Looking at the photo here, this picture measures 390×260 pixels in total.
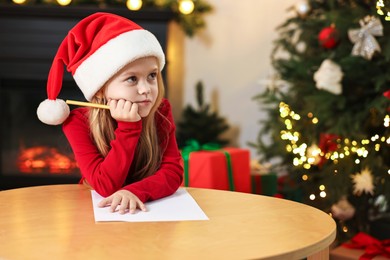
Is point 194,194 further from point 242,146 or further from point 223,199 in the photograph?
point 242,146

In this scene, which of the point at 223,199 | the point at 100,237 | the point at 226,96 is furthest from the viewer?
the point at 226,96

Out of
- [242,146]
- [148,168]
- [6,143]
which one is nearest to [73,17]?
[6,143]

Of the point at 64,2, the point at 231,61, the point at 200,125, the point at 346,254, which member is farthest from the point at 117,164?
the point at 231,61

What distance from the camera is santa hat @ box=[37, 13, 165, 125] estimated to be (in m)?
1.41

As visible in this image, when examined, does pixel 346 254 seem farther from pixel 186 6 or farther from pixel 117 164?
pixel 186 6

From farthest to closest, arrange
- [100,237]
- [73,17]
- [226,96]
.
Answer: [226,96], [73,17], [100,237]

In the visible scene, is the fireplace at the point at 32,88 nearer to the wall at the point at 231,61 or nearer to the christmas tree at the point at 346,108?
the wall at the point at 231,61

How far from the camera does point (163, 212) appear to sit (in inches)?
49.4

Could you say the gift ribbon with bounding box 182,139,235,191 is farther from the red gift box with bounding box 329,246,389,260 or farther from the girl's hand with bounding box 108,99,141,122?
the girl's hand with bounding box 108,99,141,122

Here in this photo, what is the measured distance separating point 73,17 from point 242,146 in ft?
4.15

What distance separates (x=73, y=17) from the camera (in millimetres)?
3719

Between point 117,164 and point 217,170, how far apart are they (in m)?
1.24

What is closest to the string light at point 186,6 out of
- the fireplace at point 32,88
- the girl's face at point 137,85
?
the fireplace at point 32,88

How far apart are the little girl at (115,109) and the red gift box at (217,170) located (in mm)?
1056
